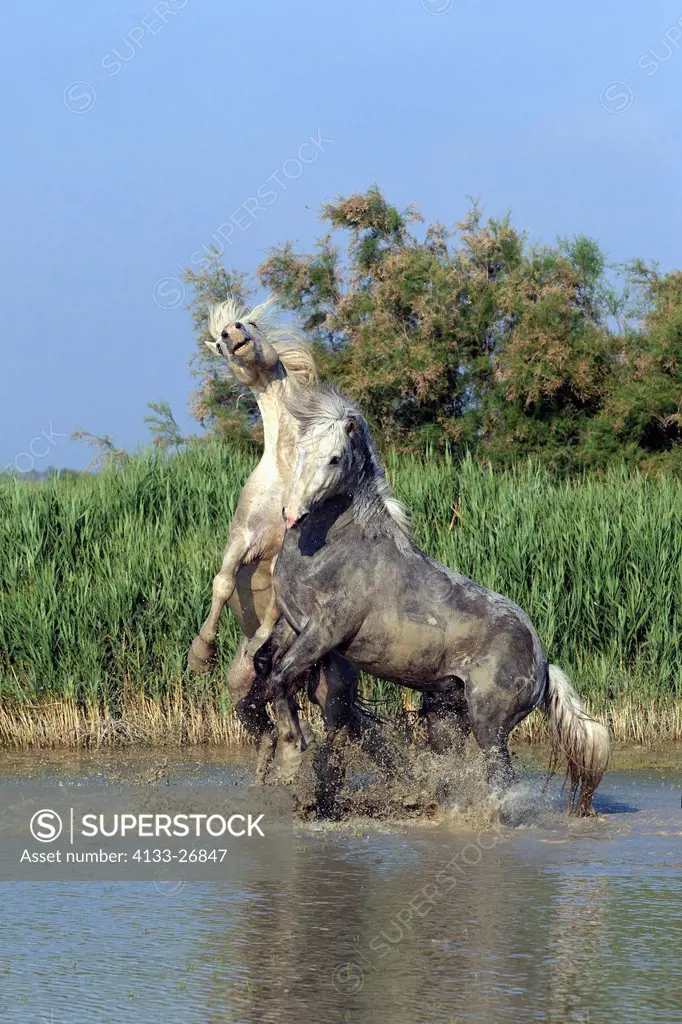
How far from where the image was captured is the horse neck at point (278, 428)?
780 cm

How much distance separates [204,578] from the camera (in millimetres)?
11656

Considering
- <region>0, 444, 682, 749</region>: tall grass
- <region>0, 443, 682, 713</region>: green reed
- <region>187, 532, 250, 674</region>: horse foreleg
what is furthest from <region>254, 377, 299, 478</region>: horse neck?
<region>0, 443, 682, 713</region>: green reed

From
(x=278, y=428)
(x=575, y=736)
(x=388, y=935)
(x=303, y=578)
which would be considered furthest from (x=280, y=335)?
(x=388, y=935)

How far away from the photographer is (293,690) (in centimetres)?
732

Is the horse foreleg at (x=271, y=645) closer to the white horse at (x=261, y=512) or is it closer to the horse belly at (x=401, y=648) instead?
the white horse at (x=261, y=512)

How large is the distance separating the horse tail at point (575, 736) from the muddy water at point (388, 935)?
0.83 feet

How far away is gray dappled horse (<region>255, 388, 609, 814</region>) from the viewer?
7078mm

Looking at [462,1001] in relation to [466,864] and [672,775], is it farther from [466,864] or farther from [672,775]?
[672,775]

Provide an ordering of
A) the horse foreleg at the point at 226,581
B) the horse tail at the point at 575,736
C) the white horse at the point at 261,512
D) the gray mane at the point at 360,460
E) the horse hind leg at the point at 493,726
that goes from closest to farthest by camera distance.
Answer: the gray mane at the point at 360,460 → the horse hind leg at the point at 493,726 → the horse tail at the point at 575,736 → the white horse at the point at 261,512 → the horse foreleg at the point at 226,581

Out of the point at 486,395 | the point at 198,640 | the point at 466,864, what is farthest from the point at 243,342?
the point at 486,395

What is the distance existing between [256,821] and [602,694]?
4.32 m

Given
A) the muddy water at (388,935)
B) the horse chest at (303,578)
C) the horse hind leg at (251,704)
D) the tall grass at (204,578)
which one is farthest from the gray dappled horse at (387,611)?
the tall grass at (204,578)

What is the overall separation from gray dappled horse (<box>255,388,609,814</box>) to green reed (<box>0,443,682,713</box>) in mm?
3867

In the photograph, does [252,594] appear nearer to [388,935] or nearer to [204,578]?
[388,935]
